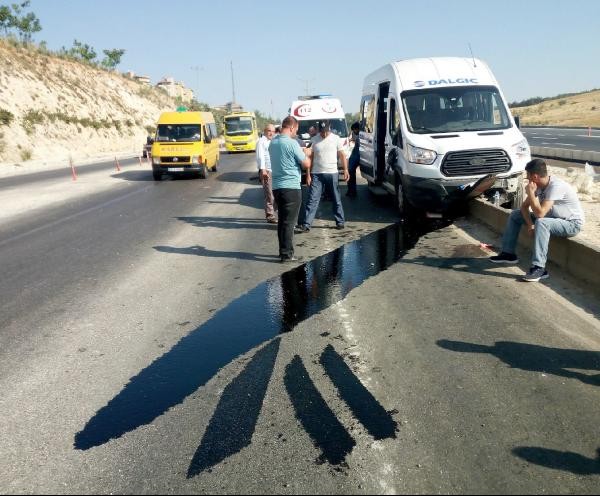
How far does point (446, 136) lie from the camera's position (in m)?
9.00

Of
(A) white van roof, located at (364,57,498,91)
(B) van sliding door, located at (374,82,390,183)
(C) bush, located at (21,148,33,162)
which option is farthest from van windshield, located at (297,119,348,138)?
(C) bush, located at (21,148,33,162)

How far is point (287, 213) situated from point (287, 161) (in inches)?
27.7

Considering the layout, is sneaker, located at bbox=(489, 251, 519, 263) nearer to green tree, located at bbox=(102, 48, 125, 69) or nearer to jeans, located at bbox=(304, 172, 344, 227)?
jeans, located at bbox=(304, 172, 344, 227)

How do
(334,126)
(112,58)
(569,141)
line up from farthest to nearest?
1. (112,58)
2. (569,141)
3. (334,126)

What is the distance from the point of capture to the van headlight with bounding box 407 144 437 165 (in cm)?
886

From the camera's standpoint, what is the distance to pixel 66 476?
290cm

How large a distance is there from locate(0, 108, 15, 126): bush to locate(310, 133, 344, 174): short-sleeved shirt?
32.1 metres

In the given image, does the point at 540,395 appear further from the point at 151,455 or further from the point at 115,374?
the point at 115,374

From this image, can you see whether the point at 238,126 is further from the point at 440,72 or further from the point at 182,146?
the point at 440,72

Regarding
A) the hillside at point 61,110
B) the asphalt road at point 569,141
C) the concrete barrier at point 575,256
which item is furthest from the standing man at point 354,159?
the hillside at point 61,110

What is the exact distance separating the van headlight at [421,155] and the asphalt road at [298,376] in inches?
72.5

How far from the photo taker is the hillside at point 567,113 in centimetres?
6357

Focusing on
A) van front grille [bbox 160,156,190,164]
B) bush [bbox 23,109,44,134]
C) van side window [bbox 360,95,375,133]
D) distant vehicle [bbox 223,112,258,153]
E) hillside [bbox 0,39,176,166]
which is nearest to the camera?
van side window [bbox 360,95,375,133]

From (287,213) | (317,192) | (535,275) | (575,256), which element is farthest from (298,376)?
(317,192)
